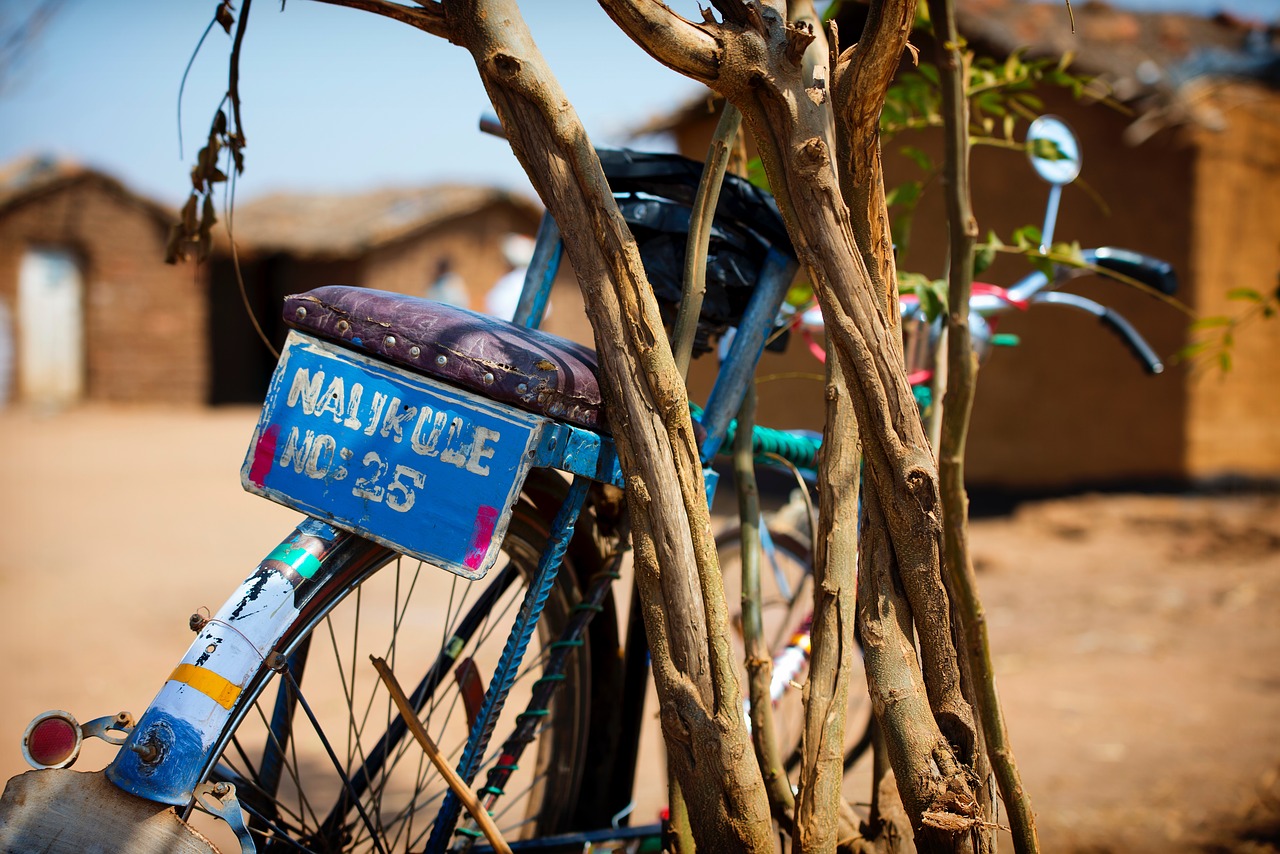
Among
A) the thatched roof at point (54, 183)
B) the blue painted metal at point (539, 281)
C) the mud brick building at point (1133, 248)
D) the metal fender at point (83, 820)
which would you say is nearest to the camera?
the metal fender at point (83, 820)

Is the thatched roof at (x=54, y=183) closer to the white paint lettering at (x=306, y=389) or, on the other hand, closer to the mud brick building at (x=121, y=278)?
the mud brick building at (x=121, y=278)

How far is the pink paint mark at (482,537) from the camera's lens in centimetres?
116

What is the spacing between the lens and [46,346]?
1689 cm

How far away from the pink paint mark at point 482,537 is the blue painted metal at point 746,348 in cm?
40

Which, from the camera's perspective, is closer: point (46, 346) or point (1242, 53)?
point (1242, 53)

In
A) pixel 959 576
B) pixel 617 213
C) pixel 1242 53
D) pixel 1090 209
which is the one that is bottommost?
pixel 959 576

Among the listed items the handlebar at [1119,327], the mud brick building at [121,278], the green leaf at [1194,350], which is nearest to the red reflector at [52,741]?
the handlebar at [1119,327]

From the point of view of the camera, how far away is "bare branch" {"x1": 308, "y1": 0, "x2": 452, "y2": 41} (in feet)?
3.92

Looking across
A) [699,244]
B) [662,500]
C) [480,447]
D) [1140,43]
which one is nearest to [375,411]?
[480,447]

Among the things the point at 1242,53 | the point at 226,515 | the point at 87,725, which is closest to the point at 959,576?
the point at 87,725

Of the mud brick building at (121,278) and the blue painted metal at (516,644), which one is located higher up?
the mud brick building at (121,278)

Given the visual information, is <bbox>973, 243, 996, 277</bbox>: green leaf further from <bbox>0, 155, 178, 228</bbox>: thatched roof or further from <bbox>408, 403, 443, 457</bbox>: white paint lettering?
<bbox>0, 155, 178, 228</bbox>: thatched roof

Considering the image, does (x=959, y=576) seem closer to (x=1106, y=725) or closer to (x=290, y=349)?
(x=290, y=349)

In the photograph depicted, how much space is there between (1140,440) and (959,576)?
252 inches
